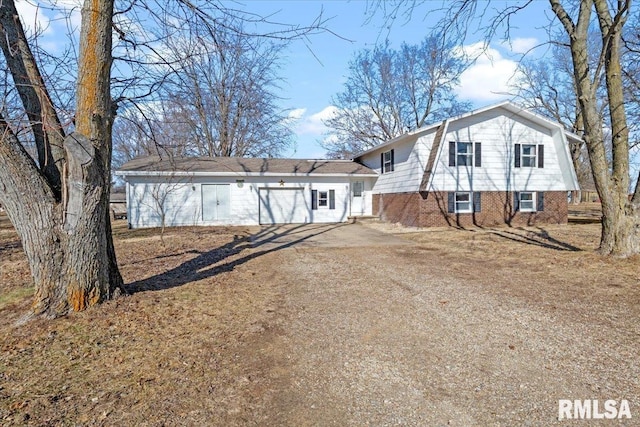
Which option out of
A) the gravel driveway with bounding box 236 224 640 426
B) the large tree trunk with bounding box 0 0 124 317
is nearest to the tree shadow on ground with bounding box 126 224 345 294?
the large tree trunk with bounding box 0 0 124 317

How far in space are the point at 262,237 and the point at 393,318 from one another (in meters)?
9.48

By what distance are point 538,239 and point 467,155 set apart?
17.6 ft

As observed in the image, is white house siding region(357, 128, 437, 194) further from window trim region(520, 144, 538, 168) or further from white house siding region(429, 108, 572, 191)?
window trim region(520, 144, 538, 168)

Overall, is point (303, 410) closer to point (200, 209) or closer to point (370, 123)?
point (200, 209)

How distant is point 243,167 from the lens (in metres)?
18.5

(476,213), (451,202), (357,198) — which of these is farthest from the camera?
(357,198)

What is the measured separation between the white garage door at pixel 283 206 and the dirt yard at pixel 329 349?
11.1 meters

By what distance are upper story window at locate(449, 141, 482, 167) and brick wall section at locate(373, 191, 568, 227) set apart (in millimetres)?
1503

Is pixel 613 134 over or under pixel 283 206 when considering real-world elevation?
over

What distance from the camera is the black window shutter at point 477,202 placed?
16.0 metres

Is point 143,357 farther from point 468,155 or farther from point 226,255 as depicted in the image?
point 468,155

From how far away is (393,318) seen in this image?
A: 4.64 metres

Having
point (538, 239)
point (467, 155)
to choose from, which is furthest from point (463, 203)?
point (538, 239)

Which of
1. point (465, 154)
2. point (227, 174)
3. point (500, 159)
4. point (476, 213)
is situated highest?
point (465, 154)
